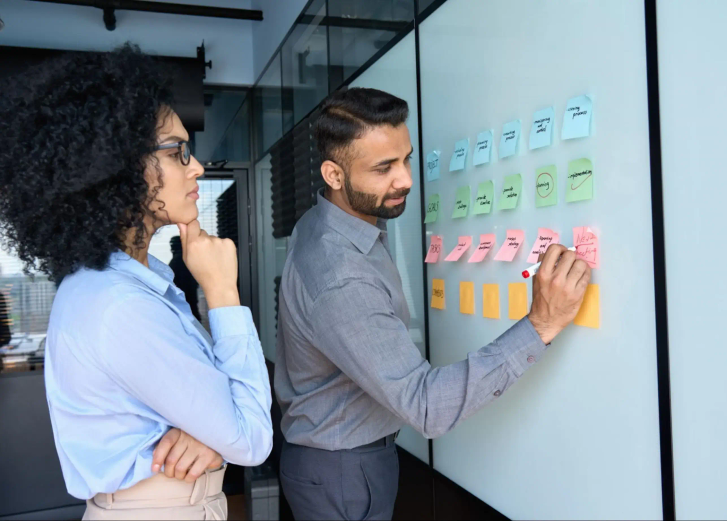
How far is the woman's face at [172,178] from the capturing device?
3.71 ft

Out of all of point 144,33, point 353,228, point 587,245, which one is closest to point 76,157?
point 353,228

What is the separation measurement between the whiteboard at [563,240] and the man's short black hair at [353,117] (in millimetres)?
298

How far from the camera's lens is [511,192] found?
1.66m

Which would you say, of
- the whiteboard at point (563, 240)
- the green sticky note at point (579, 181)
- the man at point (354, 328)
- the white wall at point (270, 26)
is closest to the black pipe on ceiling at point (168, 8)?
the white wall at point (270, 26)

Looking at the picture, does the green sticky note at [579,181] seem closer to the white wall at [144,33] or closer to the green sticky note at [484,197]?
the green sticky note at [484,197]

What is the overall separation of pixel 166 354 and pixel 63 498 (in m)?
3.54

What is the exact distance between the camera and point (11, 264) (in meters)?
4.17

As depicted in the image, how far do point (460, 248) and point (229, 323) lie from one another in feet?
3.15

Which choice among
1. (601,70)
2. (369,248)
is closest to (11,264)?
(369,248)

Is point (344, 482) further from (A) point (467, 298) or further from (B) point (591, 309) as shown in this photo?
(B) point (591, 309)

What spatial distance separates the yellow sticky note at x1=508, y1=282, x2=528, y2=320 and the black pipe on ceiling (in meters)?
3.53

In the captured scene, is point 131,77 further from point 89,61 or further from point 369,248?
point 369,248

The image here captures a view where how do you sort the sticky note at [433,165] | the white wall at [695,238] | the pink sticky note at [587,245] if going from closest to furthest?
the white wall at [695,238] < the pink sticky note at [587,245] < the sticky note at [433,165]

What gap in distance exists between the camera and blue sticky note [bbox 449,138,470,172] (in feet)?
6.15
